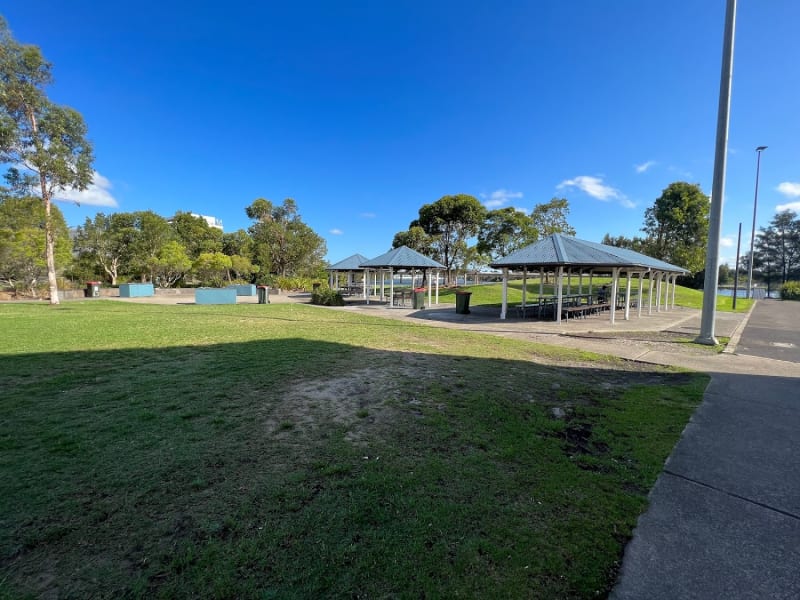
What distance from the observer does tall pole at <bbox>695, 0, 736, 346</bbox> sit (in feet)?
31.4

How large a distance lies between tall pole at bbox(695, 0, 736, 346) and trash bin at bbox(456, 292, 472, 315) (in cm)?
887

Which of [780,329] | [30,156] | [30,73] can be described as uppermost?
[30,73]

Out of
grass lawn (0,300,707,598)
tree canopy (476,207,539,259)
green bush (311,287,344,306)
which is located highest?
tree canopy (476,207,539,259)

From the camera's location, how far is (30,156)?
1652 centimetres

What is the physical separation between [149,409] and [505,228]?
33534 mm

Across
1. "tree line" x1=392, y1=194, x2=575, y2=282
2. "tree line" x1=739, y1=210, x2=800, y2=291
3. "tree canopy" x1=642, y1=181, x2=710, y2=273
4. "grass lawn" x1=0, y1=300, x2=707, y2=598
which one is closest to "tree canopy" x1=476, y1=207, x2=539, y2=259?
"tree line" x1=392, y1=194, x2=575, y2=282

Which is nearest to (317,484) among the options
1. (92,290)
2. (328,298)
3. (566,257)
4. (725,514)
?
(725,514)

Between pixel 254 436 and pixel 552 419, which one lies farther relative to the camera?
pixel 552 419

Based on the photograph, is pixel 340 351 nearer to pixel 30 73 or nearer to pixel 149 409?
pixel 149 409

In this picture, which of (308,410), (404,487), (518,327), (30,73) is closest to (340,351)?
(308,410)

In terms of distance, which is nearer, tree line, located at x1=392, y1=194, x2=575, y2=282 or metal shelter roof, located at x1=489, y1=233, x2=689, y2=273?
metal shelter roof, located at x1=489, y1=233, x2=689, y2=273

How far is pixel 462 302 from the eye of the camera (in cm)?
1764

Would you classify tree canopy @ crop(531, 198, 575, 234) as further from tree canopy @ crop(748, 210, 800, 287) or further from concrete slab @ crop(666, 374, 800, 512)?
tree canopy @ crop(748, 210, 800, 287)

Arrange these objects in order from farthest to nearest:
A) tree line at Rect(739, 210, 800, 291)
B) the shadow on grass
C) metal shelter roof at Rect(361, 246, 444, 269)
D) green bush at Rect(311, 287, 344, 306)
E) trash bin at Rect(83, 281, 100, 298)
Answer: tree line at Rect(739, 210, 800, 291) → trash bin at Rect(83, 281, 100, 298) → green bush at Rect(311, 287, 344, 306) → metal shelter roof at Rect(361, 246, 444, 269) → the shadow on grass
